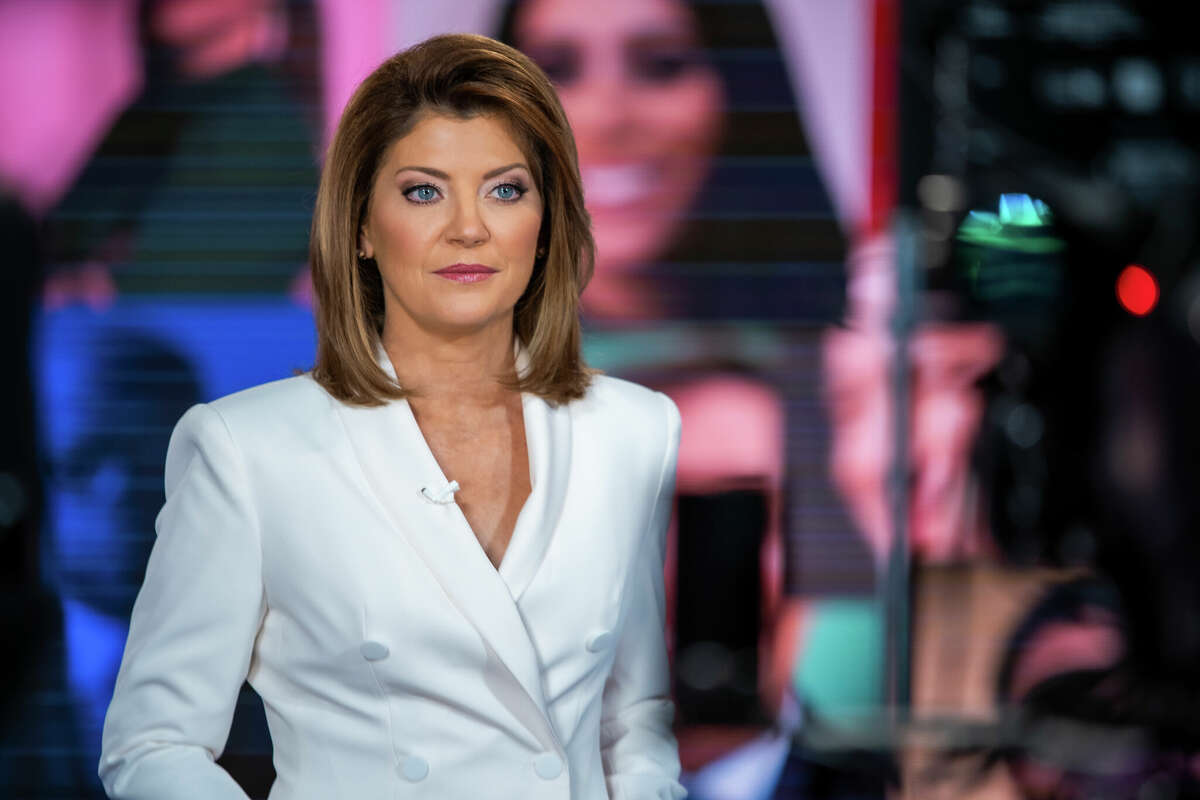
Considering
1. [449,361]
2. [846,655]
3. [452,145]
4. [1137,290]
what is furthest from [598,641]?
[1137,290]

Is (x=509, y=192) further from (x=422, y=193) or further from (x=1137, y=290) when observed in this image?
(x=1137, y=290)

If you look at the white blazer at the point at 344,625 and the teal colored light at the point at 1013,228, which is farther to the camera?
the teal colored light at the point at 1013,228

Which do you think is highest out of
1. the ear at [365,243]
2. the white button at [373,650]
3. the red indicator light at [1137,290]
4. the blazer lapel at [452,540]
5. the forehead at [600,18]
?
the forehead at [600,18]

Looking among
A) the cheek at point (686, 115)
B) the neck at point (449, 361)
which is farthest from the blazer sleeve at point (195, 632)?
the cheek at point (686, 115)

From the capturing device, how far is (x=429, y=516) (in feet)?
4.57

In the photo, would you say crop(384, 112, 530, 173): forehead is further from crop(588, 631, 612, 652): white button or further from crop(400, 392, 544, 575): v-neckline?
crop(588, 631, 612, 652): white button

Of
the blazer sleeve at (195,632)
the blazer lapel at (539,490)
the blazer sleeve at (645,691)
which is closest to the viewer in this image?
the blazer sleeve at (195,632)

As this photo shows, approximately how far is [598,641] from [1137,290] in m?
2.54

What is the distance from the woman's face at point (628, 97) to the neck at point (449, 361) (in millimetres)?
1875

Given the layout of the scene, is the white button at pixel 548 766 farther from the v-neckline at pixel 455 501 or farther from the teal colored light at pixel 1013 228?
the teal colored light at pixel 1013 228

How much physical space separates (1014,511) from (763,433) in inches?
29.2

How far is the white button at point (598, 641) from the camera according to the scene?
4.78 ft

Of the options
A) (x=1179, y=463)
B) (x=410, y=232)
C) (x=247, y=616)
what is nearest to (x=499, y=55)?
(x=410, y=232)

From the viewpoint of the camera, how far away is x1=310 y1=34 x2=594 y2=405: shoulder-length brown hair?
1.45 meters
